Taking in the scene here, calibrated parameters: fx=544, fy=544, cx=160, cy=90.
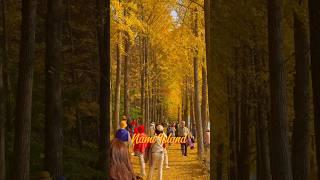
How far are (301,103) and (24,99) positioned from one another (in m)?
3.74

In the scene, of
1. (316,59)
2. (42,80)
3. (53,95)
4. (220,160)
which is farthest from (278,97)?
(42,80)

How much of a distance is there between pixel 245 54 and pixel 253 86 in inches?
21.2

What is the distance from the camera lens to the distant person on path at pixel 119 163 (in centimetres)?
731

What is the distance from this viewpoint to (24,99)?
605 cm

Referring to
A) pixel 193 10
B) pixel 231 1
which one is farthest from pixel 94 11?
pixel 193 10

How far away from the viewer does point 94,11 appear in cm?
814

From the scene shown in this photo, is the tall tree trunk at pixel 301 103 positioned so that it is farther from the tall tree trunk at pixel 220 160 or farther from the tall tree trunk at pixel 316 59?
the tall tree trunk at pixel 220 160

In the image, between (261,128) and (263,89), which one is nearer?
(263,89)

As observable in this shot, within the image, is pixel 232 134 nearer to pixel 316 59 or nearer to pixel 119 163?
pixel 119 163

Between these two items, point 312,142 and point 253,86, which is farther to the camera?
point 253,86

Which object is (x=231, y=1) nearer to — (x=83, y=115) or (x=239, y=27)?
(x=239, y=27)

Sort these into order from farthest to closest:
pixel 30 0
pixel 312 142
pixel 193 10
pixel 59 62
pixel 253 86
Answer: pixel 193 10 → pixel 253 86 → pixel 312 142 → pixel 59 62 → pixel 30 0

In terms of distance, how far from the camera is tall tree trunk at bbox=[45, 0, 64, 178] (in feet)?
21.4

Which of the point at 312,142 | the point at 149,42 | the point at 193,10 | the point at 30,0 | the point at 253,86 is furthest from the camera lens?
the point at 149,42
